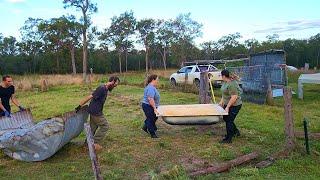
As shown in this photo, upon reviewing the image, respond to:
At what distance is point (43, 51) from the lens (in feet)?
185

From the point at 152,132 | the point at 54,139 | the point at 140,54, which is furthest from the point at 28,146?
the point at 140,54

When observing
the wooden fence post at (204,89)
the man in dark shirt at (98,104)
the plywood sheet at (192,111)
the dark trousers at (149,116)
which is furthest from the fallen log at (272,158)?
the wooden fence post at (204,89)

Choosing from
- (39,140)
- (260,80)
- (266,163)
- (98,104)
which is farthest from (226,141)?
(260,80)

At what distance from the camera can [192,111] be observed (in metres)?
9.34

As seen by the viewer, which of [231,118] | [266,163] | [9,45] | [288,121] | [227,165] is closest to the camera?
[227,165]

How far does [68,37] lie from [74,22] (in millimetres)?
4610

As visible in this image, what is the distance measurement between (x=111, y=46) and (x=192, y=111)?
164 feet

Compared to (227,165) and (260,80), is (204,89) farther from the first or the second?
(260,80)

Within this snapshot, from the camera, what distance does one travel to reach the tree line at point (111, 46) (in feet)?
159

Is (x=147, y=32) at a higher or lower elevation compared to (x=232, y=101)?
higher

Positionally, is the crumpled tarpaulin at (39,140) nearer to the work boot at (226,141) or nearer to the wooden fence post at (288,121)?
the work boot at (226,141)

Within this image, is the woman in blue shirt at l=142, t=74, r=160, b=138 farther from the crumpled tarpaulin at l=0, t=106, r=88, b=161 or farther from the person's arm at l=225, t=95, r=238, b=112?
the crumpled tarpaulin at l=0, t=106, r=88, b=161

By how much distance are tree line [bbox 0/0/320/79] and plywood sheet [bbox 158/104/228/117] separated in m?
33.7

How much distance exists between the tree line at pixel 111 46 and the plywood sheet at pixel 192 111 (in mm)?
33653
